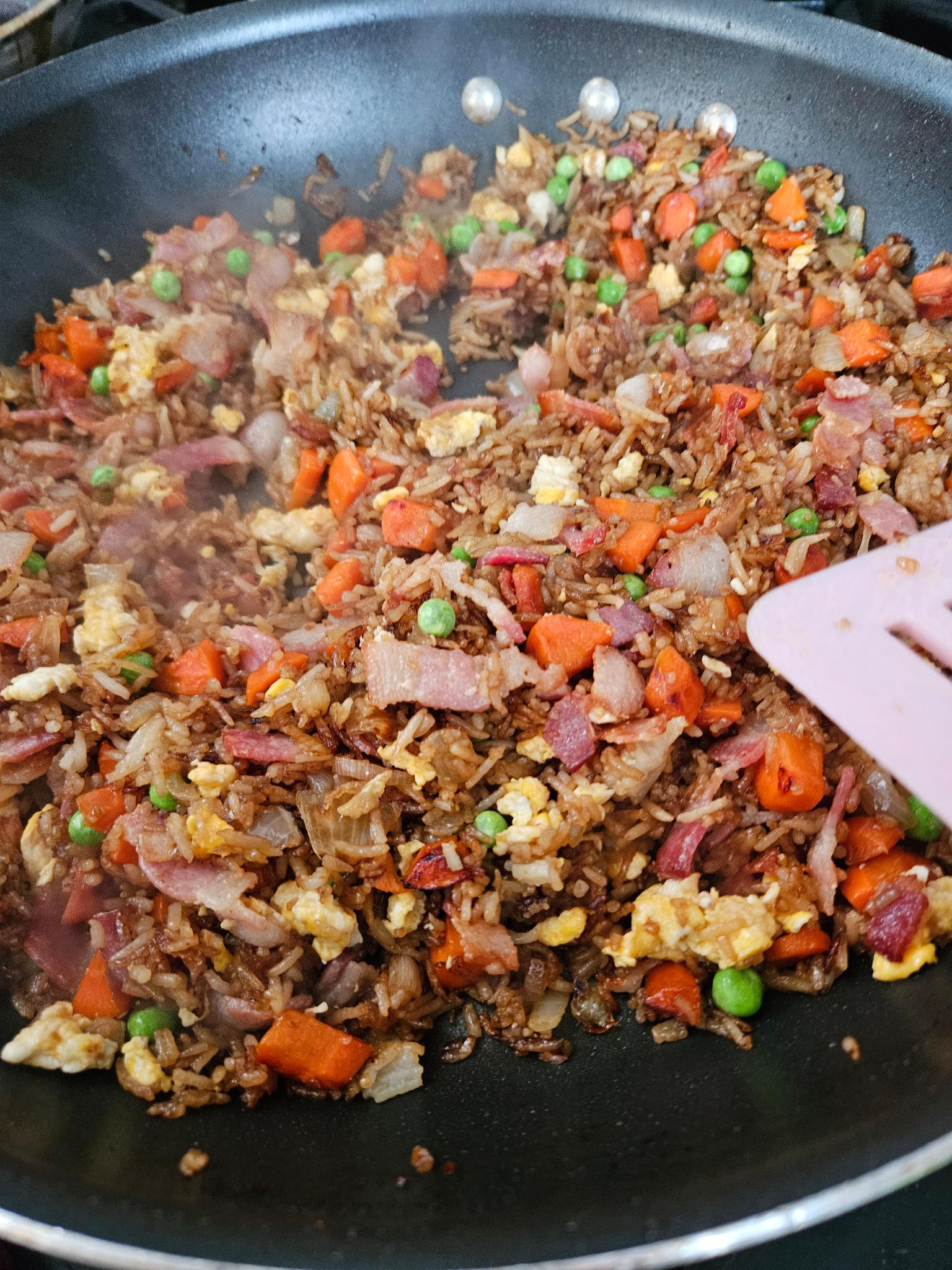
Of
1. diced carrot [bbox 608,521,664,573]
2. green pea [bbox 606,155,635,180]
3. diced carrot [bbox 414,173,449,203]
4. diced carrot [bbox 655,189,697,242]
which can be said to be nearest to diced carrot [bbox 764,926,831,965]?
diced carrot [bbox 608,521,664,573]

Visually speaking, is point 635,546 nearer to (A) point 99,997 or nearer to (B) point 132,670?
(B) point 132,670

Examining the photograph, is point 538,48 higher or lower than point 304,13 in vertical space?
lower

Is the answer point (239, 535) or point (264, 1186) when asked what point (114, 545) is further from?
point (264, 1186)

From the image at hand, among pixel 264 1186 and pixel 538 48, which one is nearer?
pixel 264 1186

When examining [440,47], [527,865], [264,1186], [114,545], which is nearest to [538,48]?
[440,47]

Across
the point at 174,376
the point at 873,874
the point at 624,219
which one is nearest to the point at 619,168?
the point at 624,219

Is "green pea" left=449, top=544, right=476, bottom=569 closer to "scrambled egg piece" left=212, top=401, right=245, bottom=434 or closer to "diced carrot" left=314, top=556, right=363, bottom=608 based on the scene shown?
"diced carrot" left=314, top=556, right=363, bottom=608
